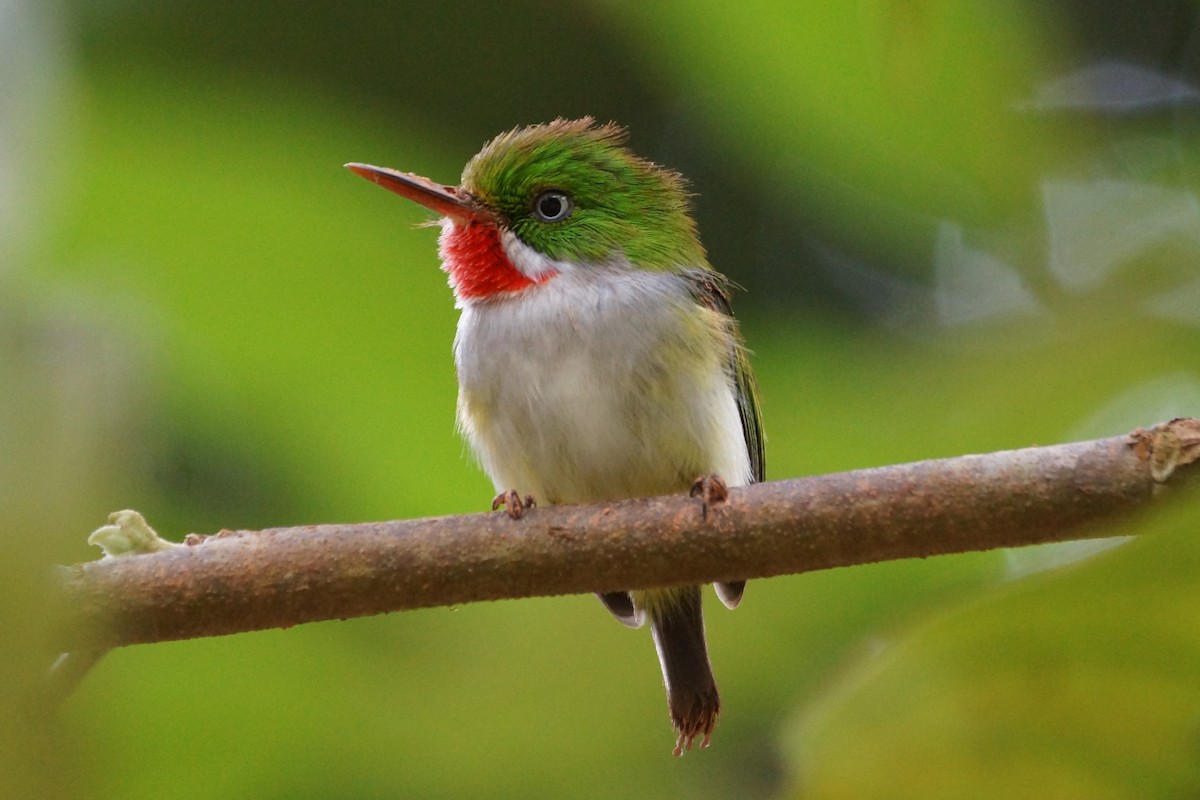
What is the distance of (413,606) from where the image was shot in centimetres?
155

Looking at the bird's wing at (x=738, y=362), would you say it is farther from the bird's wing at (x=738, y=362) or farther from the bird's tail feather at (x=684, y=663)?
the bird's tail feather at (x=684, y=663)

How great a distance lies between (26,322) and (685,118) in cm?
370

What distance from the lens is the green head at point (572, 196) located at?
2.88m

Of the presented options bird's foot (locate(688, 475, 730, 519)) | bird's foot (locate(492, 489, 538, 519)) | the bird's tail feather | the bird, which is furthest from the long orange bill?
the bird's tail feather

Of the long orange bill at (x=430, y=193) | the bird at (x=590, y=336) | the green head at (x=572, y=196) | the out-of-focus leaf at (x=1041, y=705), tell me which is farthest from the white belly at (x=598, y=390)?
the out-of-focus leaf at (x=1041, y=705)

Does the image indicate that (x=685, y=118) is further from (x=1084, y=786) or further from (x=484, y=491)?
(x=1084, y=786)

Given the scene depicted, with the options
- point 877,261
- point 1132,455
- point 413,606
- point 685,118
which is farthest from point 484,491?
point 685,118

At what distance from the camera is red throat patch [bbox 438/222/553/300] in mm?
2855

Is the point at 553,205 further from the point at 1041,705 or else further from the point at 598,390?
the point at 1041,705

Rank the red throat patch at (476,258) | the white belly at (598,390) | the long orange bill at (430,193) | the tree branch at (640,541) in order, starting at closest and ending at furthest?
the tree branch at (640,541), the long orange bill at (430,193), the white belly at (598,390), the red throat patch at (476,258)

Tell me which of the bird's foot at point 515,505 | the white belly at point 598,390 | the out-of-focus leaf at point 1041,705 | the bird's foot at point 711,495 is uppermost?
the white belly at point 598,390

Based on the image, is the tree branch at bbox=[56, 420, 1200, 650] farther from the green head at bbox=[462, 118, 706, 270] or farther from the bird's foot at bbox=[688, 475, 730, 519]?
the green head at bbox=[462, 118, 706, 270]

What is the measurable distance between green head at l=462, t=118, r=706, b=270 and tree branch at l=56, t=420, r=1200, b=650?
1.27 meters

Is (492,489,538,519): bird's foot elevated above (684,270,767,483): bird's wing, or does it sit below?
below
